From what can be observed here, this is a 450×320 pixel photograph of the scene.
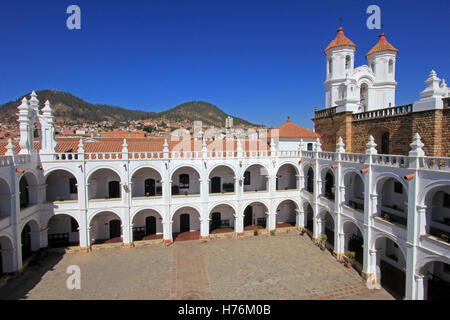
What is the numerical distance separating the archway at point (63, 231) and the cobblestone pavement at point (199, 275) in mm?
2088

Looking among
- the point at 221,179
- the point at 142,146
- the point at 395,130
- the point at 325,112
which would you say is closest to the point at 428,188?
the point at 395,130

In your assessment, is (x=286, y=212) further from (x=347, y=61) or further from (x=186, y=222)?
(x=347, y=61)

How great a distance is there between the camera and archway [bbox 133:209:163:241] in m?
23.8

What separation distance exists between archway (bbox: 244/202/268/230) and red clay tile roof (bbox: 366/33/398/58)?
1969cm

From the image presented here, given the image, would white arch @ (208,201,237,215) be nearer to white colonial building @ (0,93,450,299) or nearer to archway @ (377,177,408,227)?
white colonial building @ (0,93,450,299)

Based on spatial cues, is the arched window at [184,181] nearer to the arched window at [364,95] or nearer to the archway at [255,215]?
the archway at [255,215]

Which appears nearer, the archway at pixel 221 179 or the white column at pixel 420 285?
the white column at pixel 420 285

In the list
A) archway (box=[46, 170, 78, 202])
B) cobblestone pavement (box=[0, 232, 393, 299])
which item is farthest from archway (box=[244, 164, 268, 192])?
archway (box=[46, 170, 78, 202])

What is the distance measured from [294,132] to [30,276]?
25.7 metres

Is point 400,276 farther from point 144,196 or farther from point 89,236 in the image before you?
point 89,236

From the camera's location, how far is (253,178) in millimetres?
26562

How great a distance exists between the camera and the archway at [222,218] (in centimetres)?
2569

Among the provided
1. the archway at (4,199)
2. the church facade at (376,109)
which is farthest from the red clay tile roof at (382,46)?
the archway at (4,199)

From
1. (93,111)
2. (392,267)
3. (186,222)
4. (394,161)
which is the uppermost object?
(93,111)
